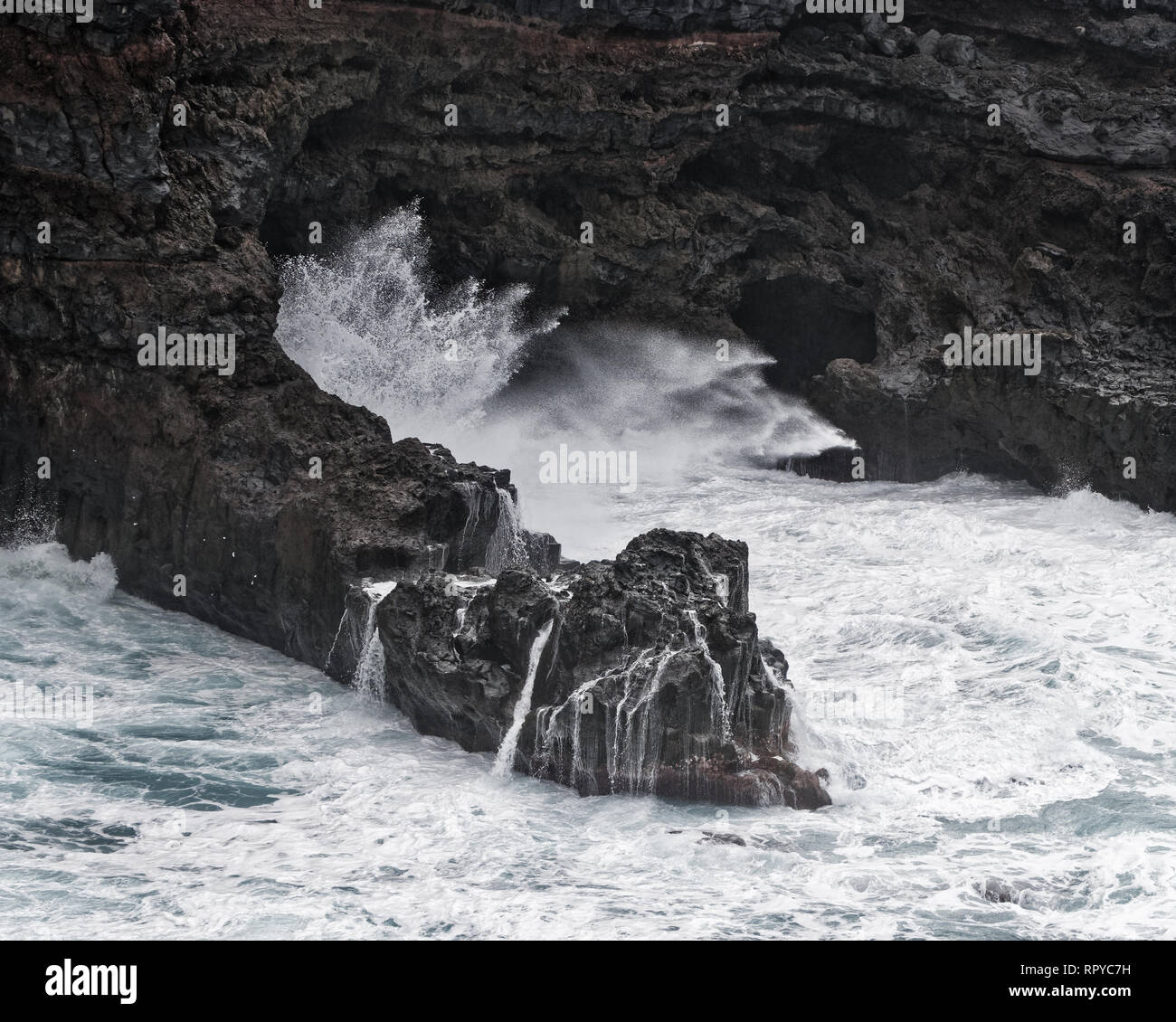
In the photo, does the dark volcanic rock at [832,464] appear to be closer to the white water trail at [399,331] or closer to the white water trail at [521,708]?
the white water trail at [399,331]

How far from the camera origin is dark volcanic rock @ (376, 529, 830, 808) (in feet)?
58.1

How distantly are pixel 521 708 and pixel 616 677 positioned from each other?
1.27 m

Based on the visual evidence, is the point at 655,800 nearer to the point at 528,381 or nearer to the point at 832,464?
the point at 832,464

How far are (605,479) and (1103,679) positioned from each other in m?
11.8

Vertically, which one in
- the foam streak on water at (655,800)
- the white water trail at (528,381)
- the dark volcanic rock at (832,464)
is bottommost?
the foam streak on water at (655,800)

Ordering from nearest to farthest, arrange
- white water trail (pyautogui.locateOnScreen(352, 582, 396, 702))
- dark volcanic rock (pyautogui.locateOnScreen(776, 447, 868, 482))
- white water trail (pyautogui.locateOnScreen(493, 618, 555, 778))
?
1. white water trail (pyautogui.locateOnScreen(493, 618, 555, 778))
2. white water trail (pyautogui.locateOnScreen(352, 582, 396, 702))
3. dark volcanic rock (pyautogui.locateOnScreen(776, 447, 868, 482))

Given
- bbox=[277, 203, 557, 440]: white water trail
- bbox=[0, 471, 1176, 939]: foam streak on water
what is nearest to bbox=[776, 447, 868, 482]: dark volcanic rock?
bbox=[0, 471, 1176, 939]: foam streak on water

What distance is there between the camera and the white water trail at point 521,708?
18.3m

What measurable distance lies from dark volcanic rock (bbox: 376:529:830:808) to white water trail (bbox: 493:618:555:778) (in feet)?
0.22

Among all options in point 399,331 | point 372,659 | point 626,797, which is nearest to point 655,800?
point 626,797

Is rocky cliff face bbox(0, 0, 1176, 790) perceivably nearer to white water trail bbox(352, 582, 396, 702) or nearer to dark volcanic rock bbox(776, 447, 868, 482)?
dark volcanic rock bbox(776, 447, 868, 482)

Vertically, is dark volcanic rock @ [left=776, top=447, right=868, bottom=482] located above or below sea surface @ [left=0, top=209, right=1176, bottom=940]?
above

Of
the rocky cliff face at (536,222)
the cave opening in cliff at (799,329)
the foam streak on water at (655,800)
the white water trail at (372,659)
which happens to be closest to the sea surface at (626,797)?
the foam streak on water at (655,800)

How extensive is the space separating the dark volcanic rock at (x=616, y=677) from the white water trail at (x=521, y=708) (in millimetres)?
66
